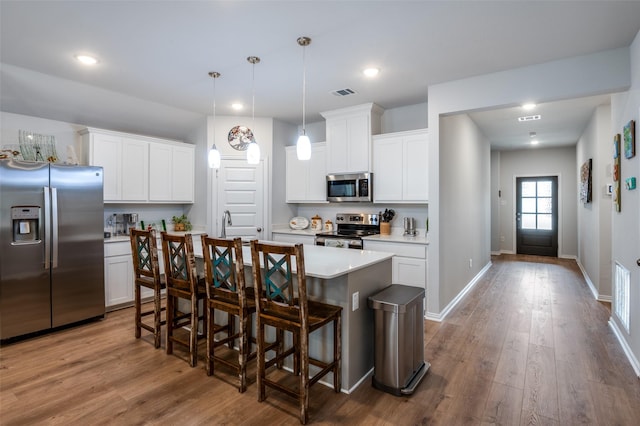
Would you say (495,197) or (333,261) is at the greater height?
(495,197)

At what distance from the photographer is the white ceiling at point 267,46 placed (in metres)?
2.35

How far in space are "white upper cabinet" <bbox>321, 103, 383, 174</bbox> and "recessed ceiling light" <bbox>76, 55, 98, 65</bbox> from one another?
111 inches

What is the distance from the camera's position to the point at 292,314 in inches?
83.5

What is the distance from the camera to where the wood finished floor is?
6.98 ft

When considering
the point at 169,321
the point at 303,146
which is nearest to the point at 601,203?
the point at 303,146

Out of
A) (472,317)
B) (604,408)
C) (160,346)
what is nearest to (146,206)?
(160,346)

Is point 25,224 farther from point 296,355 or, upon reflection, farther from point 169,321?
point 296,355

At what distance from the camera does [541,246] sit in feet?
27.5

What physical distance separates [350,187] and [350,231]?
0.73m

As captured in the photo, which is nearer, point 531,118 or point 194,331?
point 194,331

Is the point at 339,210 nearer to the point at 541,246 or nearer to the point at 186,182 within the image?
the point at 186,182

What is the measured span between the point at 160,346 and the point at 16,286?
4.98ft

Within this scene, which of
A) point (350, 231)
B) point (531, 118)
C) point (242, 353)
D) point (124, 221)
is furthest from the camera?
point (531, 118)

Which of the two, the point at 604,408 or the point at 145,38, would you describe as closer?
the point at 604,408
